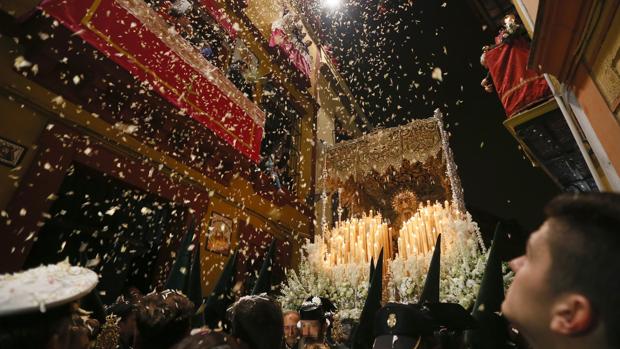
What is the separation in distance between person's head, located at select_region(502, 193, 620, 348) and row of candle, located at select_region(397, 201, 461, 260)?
539 centimetres

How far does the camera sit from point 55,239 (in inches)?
214

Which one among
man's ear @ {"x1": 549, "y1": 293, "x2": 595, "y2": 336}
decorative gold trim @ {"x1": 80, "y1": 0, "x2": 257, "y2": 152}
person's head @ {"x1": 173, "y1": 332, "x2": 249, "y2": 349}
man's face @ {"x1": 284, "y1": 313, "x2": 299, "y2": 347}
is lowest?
man's face @ {"x1": 284, "y1": 313, "x2": 299, "y2": 347}

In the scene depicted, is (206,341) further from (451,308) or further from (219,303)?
(219,303)

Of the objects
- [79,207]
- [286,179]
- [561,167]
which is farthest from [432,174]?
[79,207]

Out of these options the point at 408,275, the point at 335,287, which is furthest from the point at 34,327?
the point at 408,275

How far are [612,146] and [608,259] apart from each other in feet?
13.2

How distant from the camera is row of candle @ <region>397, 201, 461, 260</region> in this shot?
20.2ft

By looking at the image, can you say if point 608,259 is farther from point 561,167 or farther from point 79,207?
point 561,167

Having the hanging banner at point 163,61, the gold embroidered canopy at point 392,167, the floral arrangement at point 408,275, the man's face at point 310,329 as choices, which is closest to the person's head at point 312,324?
the man's face at point 310,329

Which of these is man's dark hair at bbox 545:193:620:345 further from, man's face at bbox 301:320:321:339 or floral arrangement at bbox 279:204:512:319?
floral arrangement at bbox 279:204:512:319

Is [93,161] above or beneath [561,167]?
beneath

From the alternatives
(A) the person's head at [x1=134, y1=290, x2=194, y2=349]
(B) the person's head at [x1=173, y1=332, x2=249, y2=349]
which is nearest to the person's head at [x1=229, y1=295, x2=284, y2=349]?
(B) the person's head at [x1=173, y1=332, x2=249, y2=349]

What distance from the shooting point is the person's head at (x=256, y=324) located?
2082mm

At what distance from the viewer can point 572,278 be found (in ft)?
2.76
